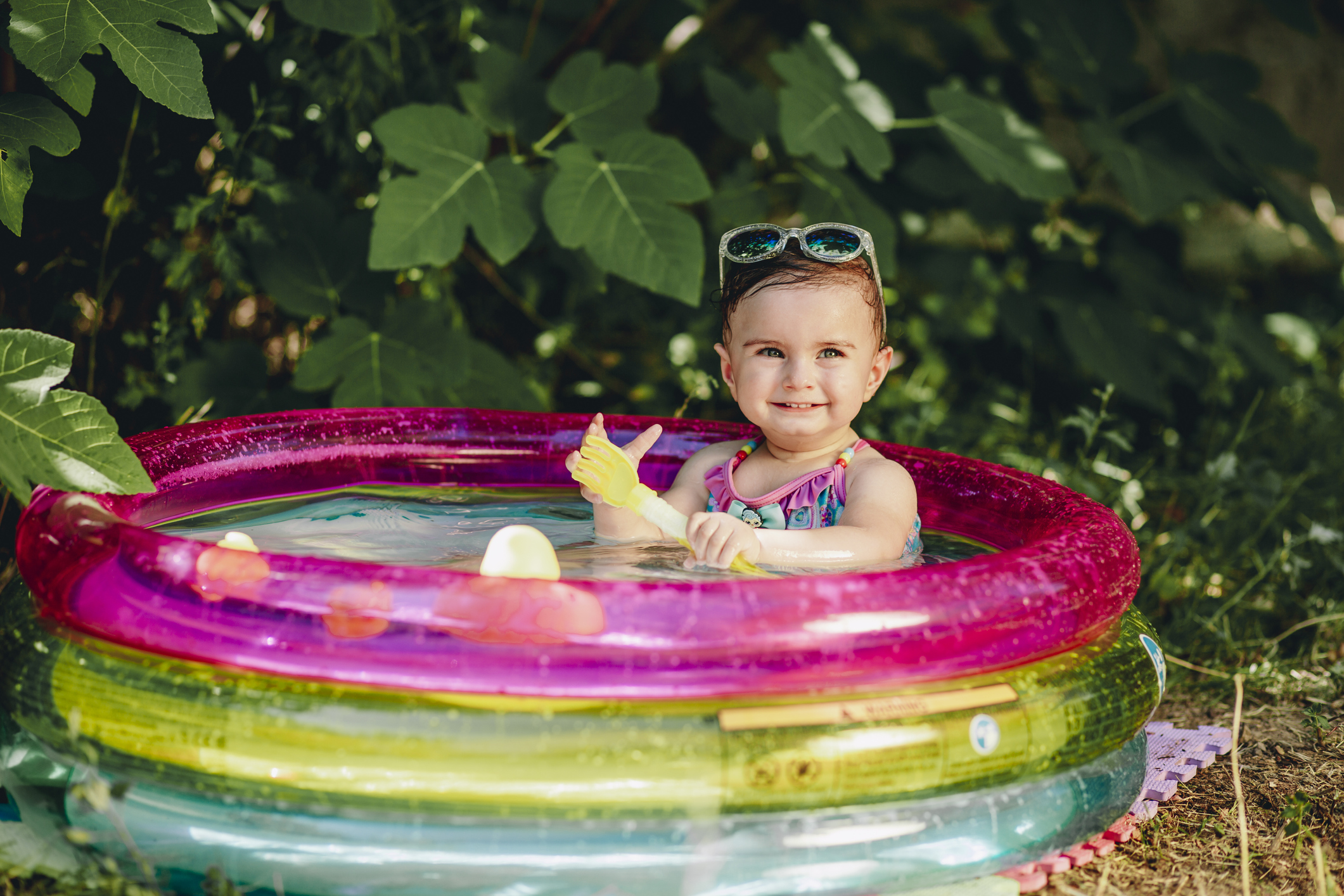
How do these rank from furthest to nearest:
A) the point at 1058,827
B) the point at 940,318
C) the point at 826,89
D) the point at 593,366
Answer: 1. the point at 940,318
2. the point at 593,366
3. the point at 826,89
4. the point at 1058,827

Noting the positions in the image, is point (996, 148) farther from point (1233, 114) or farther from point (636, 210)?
point (636, 210)

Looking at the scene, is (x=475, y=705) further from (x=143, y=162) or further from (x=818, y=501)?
(x=143, y=162)

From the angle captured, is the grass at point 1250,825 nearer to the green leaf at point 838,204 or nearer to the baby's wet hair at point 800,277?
the baby's wet hair at point 800,277

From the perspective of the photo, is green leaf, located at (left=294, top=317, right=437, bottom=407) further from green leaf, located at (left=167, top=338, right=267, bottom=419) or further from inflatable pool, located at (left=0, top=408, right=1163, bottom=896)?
inflatable pool, located at (left=0, top=408, right=1163, bottom=896)

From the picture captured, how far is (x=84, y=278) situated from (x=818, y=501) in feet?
6.33

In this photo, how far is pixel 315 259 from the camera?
9.64 feet

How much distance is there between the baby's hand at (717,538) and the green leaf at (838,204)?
1.52 m

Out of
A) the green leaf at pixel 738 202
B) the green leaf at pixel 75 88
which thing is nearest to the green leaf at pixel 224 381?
the green leaf at pixel 75 88

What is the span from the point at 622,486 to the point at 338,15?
1.29 m

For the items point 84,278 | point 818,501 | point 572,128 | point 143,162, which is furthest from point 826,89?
point 84,278

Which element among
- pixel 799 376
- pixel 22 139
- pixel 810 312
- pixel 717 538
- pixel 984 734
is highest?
pixel 22 139

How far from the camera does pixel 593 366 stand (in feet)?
13.2

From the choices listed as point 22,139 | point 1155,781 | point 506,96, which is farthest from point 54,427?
point 1155,781

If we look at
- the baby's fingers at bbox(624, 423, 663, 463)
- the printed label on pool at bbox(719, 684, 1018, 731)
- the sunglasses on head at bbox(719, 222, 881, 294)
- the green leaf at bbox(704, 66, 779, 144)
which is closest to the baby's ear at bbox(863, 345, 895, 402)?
the sunglasses on head at bbox(719, 222, 881, 294)
